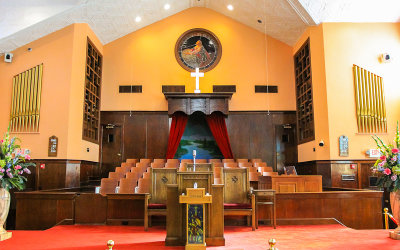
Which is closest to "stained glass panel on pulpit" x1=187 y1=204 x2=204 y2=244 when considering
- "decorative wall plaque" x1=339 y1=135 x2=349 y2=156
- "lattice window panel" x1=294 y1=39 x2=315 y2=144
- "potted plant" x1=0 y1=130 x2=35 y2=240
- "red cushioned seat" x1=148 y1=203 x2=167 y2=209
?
"red cushioned seat" x1=148 y1=203 x2=167 y2=209

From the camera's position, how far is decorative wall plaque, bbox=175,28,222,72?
1134cm

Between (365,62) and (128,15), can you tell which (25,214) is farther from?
(365,62)

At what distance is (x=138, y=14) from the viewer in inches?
416

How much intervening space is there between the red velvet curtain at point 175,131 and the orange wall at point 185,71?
59cm

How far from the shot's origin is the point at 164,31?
37.6ft

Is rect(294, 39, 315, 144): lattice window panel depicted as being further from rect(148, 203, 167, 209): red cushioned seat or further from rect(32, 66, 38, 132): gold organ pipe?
rect(32, 66, 38, 132): gold organ pipe

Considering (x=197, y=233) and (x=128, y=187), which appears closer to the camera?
(x=197, y=233)

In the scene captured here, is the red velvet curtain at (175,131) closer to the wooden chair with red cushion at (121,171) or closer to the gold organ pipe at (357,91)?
the wooden chair with red cushion at (121,171)

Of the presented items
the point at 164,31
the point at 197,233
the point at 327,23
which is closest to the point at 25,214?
the point at 197,233

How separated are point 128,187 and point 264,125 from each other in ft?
17.2

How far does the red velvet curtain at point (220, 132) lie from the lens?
10695 millimetres

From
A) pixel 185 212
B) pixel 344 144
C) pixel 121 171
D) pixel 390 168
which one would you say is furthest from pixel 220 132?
pixel 185 212

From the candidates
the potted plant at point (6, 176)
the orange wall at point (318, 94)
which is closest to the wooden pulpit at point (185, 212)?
the potted plant at point (6, 176)

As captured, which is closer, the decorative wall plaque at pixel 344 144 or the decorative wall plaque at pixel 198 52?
the decorative wall plaque at pixel 344 144
